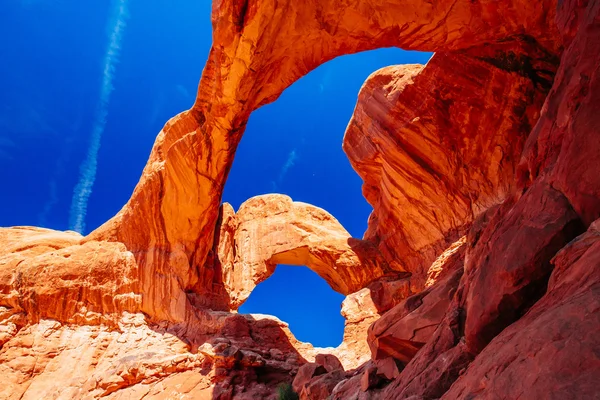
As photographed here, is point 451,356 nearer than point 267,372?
Yes

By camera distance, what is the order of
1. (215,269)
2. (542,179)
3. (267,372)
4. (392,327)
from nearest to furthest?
(542,179), (392,327), (267,372), (215,269)

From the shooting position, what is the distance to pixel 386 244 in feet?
68.4

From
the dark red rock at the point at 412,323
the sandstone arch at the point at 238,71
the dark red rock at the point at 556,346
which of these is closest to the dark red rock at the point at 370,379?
the dark red rock at the point at 412,323

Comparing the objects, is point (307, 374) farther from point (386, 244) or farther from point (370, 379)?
point (386, 244)

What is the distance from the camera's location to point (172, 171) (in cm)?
1644

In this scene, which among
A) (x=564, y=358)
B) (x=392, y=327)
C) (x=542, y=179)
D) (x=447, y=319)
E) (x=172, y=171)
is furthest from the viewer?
(x=172, y=171)

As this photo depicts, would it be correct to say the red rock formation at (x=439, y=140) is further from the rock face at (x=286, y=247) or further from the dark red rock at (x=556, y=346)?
the dark red rock at (x=556, y=346)

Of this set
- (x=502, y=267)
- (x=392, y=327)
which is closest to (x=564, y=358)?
(x=502, y=267)

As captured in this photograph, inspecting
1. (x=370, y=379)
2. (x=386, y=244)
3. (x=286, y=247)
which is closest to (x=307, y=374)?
(x=370, y=379)

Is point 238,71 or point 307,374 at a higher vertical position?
point 238,71

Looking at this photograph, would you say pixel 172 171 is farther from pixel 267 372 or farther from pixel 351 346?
pixel 351 346

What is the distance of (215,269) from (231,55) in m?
10.9

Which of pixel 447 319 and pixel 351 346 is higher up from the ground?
pixel 351 346

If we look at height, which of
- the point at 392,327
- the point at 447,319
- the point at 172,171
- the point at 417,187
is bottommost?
the point at 447,319
